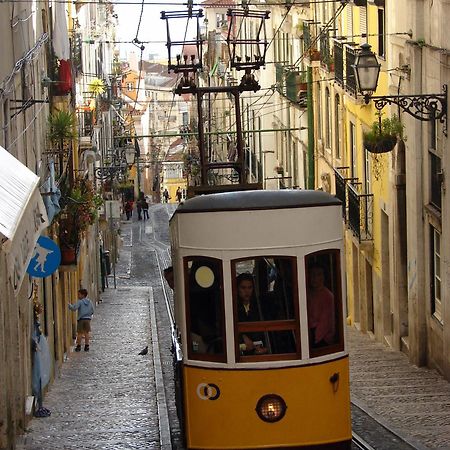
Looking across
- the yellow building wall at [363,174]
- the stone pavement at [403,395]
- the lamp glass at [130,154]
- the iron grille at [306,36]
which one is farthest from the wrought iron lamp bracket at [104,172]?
the stone pavement at [403,395]

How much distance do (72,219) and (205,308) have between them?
39.1 feet

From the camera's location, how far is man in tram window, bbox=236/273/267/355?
38.0ft

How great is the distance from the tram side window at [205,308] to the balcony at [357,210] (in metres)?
14.7

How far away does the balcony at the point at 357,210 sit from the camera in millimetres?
26703

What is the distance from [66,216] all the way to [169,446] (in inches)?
384

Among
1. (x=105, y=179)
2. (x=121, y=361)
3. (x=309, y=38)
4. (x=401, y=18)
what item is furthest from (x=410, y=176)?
(x=105, y=179)

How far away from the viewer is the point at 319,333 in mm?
11672

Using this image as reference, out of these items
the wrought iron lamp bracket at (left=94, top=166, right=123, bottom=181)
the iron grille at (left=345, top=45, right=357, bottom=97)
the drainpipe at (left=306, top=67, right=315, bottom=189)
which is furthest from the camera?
the wrought iron lamp bracket at (left=94, top=166, right=123, bottom=181)

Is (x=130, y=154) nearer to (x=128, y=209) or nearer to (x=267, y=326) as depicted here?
(x=128, y=209)

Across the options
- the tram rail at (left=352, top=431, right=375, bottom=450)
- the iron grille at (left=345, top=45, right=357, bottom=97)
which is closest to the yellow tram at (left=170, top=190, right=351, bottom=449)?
the tram rail at (left=352, top=431, right=375, bottom=450)

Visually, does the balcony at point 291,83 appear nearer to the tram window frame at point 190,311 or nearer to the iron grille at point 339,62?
the iron grille at point 339,62

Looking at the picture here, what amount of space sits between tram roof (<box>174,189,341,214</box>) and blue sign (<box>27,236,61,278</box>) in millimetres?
3207

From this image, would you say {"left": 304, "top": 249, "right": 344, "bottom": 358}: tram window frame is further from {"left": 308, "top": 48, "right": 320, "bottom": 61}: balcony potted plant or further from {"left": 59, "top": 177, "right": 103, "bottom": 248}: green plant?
{"left": 308, "top": 48, "right": 320, "bottom": 61}: balcony potted plant

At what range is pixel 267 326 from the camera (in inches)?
454
